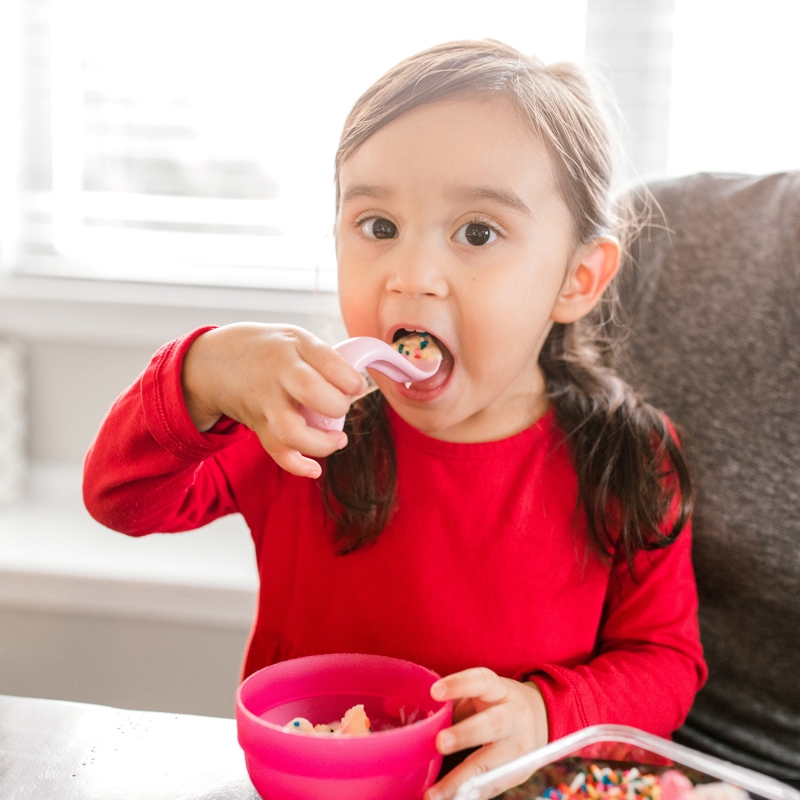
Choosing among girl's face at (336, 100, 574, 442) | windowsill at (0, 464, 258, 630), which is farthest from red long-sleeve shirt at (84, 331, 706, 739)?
windowsill at (0, 464, 258, 630)

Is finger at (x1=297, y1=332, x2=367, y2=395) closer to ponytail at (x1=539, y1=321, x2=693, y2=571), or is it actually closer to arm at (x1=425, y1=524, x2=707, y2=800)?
arm at (x1=425, y1=524, x2=707, y2=800)

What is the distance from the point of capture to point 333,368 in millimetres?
628

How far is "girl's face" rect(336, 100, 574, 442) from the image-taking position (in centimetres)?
78

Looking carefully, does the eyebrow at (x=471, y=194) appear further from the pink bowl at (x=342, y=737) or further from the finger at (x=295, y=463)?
the pink bowl at (x=342, y=737)

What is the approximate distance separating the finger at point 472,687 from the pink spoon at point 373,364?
0.20 metres

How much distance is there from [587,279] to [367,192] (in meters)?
0.26

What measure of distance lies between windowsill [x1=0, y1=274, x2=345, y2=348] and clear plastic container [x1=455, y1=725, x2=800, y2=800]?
Result: 3.56 feet

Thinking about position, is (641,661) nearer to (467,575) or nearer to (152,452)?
(467,575)

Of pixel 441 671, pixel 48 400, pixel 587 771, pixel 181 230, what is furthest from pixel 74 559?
pixel 587 771

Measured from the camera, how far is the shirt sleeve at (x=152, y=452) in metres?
0.72

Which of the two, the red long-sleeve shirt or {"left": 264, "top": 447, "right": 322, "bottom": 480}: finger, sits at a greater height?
{"left": 264, "top": 447, "right": 322, "bottom": 480}: finger

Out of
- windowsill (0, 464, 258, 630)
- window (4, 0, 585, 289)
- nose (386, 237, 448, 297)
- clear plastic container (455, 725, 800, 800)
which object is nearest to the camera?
clear plastic container (455, 725, 800, 800)

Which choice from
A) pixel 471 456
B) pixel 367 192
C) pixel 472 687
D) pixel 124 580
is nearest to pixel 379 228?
pixel 367 192

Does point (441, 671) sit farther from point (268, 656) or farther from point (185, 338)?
point (185, 338)
